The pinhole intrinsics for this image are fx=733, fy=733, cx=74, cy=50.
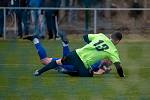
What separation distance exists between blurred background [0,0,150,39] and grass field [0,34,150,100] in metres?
4.23

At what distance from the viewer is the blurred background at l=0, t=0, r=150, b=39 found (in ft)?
70.0

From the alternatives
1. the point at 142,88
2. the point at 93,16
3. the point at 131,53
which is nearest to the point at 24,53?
the point at 131,53

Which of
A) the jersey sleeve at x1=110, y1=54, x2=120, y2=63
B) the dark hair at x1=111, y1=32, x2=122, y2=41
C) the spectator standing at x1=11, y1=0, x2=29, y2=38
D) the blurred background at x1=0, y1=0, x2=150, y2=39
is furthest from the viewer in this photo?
the blurred background at x1=0, y1=0, x2=150, y2=39

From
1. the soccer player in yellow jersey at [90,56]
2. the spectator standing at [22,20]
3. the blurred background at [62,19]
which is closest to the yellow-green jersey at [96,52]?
the soccer player in yellow jersey at [90,56]

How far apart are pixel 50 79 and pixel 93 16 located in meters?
9.94

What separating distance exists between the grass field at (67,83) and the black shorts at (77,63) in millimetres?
151

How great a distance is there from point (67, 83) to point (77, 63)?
2.46ft

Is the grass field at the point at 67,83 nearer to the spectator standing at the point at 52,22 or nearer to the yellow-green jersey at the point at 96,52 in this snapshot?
the yellow-green jersey at the point at 96,52

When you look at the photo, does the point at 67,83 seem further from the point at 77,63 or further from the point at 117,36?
the point at 117,36

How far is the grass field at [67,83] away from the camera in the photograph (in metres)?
10.2

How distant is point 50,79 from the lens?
1222cm

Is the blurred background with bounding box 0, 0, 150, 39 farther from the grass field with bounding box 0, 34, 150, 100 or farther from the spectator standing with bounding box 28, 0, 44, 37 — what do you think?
the grass field with bounding box 0, 34, 150, 100

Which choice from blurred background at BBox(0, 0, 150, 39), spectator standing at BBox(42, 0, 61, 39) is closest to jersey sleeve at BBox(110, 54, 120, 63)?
blurred background at BBox(0, 0, 150, 39)

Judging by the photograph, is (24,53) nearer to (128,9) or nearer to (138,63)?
(138,63)
